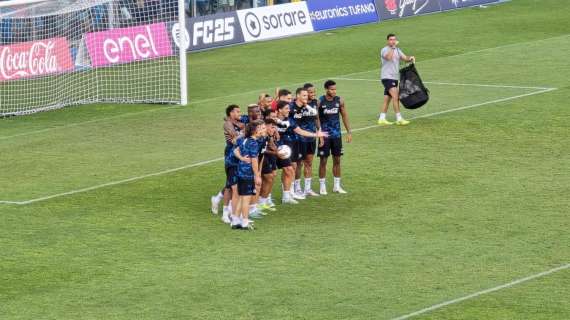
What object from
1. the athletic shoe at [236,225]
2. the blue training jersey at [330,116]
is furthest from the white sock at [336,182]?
the athletic shoe at [236,225]

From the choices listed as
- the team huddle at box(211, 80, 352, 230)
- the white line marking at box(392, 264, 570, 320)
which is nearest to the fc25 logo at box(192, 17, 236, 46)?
the team huddle at box(211, 80, 352, 230)

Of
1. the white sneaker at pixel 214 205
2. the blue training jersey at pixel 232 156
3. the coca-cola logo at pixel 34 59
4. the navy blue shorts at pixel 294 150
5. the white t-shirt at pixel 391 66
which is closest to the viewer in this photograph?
the blue training jersey at pixel 232 156

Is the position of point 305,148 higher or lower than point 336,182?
higher

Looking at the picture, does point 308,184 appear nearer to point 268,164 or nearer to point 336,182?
point 336,182

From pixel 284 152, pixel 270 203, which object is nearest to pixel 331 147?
pixel 270 203

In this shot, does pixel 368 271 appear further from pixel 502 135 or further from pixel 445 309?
pixel 502 135

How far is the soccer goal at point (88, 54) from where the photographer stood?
31719mm

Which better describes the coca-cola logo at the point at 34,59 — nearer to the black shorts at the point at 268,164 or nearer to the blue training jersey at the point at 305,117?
the blue training jersey at the point at 305,117

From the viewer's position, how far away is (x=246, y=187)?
1902cm

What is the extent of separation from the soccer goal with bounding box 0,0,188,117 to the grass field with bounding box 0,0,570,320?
106 centimetres

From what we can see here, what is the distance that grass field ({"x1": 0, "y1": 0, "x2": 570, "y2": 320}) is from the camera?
15.6m

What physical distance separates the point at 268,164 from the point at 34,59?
13.8 m

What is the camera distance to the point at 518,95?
30.5 metres

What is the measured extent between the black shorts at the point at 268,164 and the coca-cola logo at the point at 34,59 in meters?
13.6
